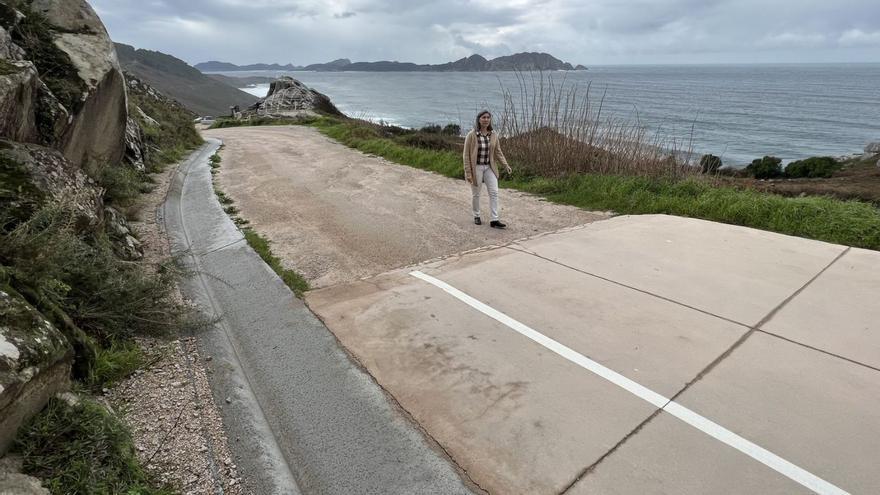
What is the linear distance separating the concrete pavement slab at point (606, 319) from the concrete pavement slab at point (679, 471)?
→ 1.68 ft

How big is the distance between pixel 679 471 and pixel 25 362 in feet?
10.9

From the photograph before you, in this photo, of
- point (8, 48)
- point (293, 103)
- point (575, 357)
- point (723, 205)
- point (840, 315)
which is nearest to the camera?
point (575, 357)

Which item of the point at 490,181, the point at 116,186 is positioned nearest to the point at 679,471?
the point at 490,181

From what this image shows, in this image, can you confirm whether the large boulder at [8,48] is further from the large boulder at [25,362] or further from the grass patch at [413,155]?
the grass patch at [413,155]

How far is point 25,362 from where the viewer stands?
2.51 meters

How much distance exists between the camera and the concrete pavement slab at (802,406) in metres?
2.73

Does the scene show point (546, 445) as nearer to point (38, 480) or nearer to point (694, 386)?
point (694, 386)

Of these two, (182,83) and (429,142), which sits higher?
(182,83)

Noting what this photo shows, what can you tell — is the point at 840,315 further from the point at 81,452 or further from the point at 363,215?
the point at 363,215

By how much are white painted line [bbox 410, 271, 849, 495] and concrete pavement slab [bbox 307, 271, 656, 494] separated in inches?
3.1

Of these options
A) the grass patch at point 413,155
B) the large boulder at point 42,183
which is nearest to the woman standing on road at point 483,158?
the grass patch at point 413,155

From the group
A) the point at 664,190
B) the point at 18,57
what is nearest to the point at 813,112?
the point at 664,190

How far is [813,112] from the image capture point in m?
50.7

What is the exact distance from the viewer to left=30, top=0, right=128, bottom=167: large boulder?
7176 mm
